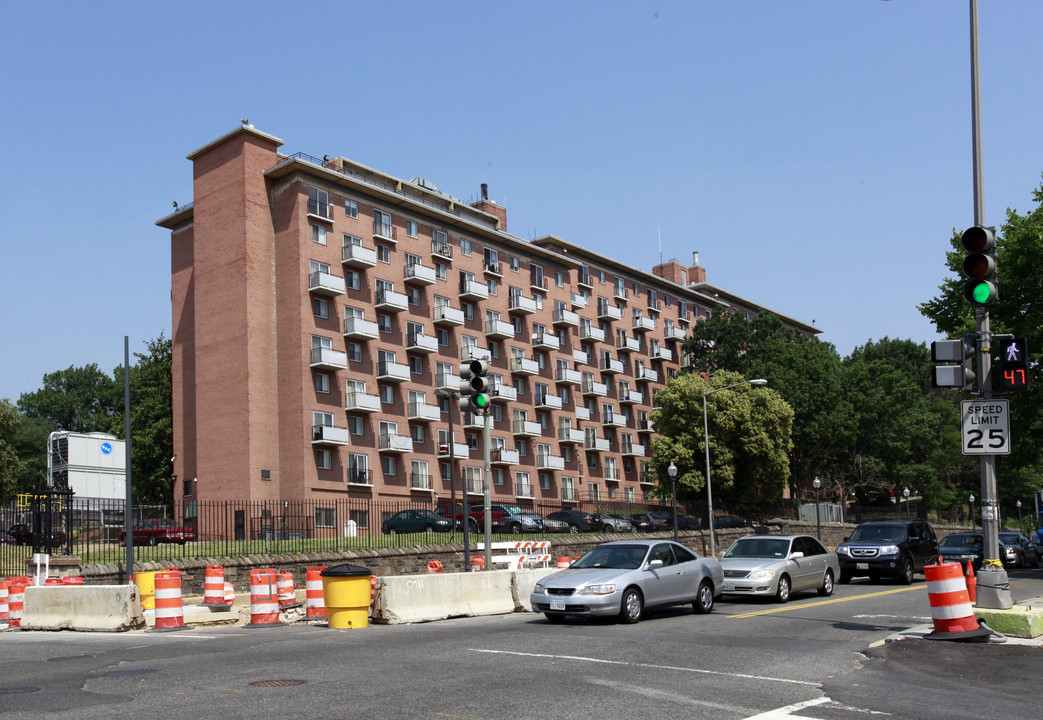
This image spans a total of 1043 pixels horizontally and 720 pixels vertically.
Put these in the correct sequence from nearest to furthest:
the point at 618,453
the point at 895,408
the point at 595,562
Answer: the point at 595,562
the point at 895,408
the point at 618,453

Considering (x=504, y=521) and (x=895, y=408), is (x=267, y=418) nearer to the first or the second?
(x=504, y=521)

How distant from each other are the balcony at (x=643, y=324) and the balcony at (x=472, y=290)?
2074cm

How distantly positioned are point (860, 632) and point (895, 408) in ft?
208

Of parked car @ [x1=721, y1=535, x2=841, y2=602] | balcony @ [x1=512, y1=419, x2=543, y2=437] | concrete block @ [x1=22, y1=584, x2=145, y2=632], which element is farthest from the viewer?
balcony @ [x1=512, y1=419, x2=543, y2=437]

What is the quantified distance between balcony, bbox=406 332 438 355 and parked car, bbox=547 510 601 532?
68.4ft

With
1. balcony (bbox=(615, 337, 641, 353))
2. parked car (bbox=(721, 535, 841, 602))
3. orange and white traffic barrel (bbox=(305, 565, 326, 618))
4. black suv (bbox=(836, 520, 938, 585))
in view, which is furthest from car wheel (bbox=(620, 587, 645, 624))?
balcony (bbox=(615, 337, 641, 353))

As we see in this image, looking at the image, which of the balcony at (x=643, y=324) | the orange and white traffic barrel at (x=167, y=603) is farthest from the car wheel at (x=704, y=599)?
the balcony at (x=643, y=324)

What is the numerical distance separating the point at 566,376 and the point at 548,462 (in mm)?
7417

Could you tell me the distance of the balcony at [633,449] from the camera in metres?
83.2

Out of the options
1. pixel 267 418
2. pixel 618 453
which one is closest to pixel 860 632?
pixel 267 418

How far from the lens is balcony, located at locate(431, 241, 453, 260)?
6700 cm

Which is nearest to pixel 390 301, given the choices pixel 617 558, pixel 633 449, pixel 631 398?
pixel 631 398

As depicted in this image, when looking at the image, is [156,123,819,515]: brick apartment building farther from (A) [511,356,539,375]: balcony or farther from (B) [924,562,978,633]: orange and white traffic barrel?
(B) [924,562,978,633]: orange and white traffic barrel

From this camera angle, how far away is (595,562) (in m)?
18.2
